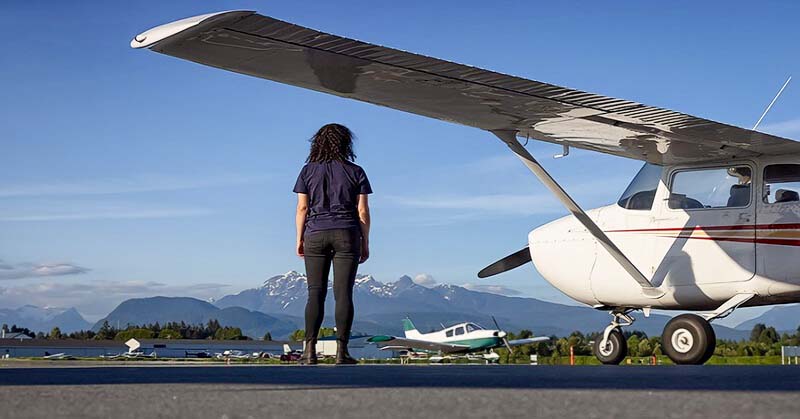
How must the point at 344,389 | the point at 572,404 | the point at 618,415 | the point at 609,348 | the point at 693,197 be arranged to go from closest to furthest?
the point at 618,415 < the point at 572,404 < the point at 344,389 < the point at 693,197 < the point at 609,348

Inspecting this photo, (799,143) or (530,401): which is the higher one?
(799,143)

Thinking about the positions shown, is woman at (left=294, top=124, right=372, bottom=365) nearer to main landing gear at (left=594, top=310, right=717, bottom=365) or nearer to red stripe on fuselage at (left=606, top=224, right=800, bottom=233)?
main landing gear at (left=594, top=310, right=717, bottom=365)

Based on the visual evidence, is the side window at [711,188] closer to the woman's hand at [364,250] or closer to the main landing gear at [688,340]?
the main landing gear at [688,340]

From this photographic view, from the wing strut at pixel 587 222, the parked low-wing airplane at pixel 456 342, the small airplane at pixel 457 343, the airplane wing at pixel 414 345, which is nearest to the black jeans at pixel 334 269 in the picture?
the wing strut at pixel 587 222

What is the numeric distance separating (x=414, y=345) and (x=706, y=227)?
6199 centimetres

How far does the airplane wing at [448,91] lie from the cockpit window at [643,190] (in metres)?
0.18

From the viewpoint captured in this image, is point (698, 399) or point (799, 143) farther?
point (799, 143)

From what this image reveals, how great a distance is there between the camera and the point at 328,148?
8281 mm

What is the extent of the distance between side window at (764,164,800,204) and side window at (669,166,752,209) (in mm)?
187

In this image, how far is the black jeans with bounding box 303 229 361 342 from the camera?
7926 millimetres

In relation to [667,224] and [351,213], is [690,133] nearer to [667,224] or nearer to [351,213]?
[667,224]

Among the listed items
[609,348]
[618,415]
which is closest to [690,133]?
[609,348]

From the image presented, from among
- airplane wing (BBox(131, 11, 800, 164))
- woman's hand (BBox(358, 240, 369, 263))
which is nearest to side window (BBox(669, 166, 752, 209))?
airplane wing (BBox(131, 11, 800, 164))

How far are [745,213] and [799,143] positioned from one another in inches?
32.9
